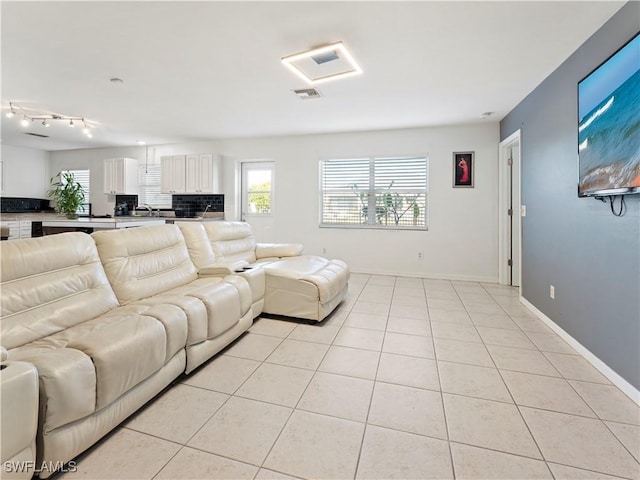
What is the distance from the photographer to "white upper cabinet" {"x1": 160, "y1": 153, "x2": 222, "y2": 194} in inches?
236

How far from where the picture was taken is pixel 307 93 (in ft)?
12.0

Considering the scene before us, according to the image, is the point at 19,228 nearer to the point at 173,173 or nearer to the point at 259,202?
the point at 173,173

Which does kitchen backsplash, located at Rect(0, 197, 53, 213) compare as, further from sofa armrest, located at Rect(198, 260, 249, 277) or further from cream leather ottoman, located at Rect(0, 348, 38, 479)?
cream leather ottoman, located at Rect(0, 348, 38, 479)

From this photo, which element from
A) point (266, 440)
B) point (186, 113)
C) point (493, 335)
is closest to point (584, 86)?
point (493, 335)

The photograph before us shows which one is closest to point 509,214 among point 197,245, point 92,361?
point 197,245

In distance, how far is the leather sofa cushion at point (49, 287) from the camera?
1562 mm

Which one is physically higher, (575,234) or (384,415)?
(575,234)

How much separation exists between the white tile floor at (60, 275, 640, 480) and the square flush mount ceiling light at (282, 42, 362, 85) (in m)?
2.40

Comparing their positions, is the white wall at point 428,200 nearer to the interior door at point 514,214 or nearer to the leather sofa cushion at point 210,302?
the interior door at point 514,214

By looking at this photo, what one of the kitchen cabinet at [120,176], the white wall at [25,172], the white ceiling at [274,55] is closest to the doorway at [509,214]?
the white ceiling at [274,55]

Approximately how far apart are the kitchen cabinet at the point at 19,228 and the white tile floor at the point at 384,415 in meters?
5.21

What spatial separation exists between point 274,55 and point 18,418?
2.88 m

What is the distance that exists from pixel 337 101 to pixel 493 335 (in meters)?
3.13

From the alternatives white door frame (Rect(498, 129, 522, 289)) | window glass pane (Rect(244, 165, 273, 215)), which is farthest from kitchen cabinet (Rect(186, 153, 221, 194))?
white door frame (Rect(498, 129, 522, 289))
